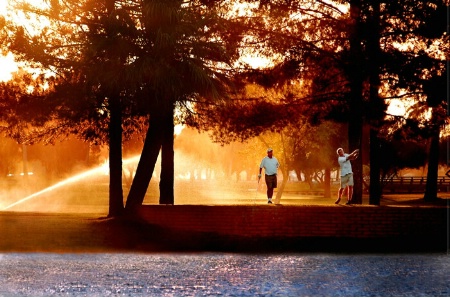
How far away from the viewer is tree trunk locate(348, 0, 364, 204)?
74.6 feet

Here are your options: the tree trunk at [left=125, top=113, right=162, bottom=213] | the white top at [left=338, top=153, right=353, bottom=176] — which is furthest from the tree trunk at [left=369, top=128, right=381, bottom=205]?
the tree trunk at [left=125, top=113, right=162, bottom=213]

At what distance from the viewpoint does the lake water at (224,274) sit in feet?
32.7

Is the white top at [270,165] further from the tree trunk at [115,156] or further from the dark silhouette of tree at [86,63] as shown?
the tree trunk at [115,156]

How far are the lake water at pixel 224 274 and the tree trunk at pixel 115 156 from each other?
8.26 meters

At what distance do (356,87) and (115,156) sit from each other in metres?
7.42

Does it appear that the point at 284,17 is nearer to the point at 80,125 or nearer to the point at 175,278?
the point at 80,125

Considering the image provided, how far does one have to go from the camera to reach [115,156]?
23.6 meters

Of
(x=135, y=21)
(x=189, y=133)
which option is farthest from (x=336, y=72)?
(x=189, y=133)

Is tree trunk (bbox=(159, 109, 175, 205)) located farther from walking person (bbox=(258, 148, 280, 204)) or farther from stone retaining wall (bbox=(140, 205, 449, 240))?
stone retaining wall (bbox=(140, 205, 449, 240))

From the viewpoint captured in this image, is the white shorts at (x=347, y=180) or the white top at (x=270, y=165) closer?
the white top at (x=270, y=165)

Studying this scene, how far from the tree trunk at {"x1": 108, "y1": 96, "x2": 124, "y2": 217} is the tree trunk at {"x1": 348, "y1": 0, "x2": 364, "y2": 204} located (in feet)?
22.3

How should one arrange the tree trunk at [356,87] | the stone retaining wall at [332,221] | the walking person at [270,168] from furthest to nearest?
the tree trunk at [356,87] < the walking person at [270,168] < the stone retaining wall at [332,221]

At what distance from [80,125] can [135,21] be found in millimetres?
4814

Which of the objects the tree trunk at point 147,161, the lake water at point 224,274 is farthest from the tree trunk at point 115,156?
the lake water at point 224,274
